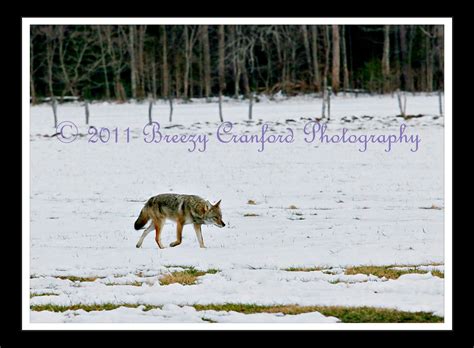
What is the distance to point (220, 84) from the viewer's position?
27.2 metres

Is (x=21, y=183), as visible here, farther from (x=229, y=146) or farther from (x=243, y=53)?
(x=243, y=53)

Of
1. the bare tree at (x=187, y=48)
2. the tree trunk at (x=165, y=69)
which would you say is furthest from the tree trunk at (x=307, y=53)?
the tree trunk at (x=165, y=69)

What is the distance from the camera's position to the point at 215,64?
28641mm

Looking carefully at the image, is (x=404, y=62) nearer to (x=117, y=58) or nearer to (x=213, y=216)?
(x=117, y=58)

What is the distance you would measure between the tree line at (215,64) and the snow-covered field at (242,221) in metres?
4.34

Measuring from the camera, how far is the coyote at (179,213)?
11539 mm

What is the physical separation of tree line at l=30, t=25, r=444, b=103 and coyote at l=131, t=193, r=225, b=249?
41.7ft

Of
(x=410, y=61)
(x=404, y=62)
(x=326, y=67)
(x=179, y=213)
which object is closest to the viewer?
(x=179, y=213)

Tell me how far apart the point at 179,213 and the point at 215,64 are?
57.8ft

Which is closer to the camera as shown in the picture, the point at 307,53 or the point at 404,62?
the point at 307,53

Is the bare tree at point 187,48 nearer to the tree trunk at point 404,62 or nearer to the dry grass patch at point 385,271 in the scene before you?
the tree trunk at point 404,62

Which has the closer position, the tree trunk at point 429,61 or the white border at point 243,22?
the white border at point 243,22

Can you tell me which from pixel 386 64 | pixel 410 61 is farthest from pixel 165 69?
pixel 410 61

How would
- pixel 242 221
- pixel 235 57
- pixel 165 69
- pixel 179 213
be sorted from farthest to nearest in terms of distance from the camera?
pixel 165 69 < pixel 235 57 < pixel 242 221 < pixel 179 213
